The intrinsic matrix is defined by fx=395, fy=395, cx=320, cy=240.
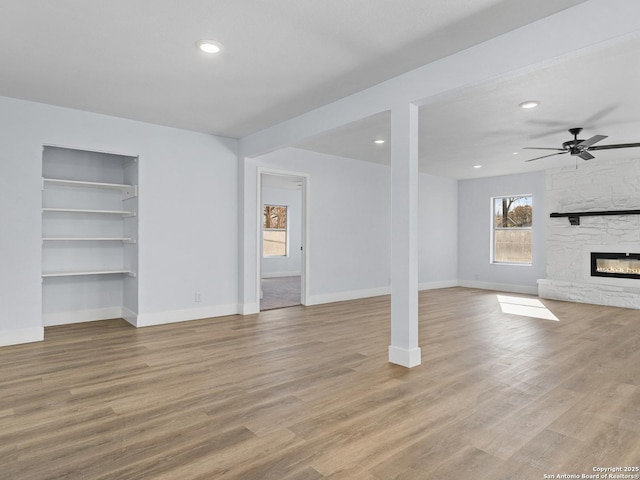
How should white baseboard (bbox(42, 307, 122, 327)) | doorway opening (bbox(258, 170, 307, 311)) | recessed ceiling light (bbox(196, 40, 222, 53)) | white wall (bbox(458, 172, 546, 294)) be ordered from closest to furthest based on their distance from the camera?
recessed ceiling light (bbox(196, 40, 222, 53)) → white baseboard (bbox(42, 307, 122, 327)) → white wall (bbox(458, 172, 546, 294)) → doorway opening (bbox(258, 170, 307, 311))

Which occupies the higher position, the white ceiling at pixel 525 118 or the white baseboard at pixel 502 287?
the white ceiling at pixel 525 118

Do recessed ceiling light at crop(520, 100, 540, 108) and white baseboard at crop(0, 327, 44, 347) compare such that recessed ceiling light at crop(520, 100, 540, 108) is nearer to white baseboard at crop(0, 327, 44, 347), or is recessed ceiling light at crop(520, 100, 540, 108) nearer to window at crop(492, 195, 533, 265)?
window at crop(492, 195, 533, 265)

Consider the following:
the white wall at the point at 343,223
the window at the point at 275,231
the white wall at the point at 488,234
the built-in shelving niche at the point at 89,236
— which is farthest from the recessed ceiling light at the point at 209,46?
the window at the point at 275,231

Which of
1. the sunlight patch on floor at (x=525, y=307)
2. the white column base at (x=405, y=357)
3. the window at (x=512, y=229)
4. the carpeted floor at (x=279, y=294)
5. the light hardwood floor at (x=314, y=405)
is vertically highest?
the window at (x=512, y=229)

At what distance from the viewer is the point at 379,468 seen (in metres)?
1.90

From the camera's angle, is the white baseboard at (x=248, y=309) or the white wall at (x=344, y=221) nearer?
the white baseboard at (x=248, y=309)

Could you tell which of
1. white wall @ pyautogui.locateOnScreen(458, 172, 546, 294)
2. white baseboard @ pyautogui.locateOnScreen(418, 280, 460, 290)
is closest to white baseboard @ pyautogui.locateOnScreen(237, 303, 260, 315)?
white baseboard @ pyautogui.locateOnScreen(418, 280, 460, 290)

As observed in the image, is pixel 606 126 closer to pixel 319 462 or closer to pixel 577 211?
pixel 577 211

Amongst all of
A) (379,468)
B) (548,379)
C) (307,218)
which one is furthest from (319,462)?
(307,218)

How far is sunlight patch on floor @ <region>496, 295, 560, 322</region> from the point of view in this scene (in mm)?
5824

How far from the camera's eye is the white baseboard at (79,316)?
495 cm

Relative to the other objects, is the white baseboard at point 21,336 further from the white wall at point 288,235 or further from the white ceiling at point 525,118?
the white wall at point 288,235

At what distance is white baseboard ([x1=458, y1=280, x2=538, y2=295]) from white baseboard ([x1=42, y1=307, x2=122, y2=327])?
7.25m

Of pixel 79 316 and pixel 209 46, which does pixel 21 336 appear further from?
pixel 209 46
